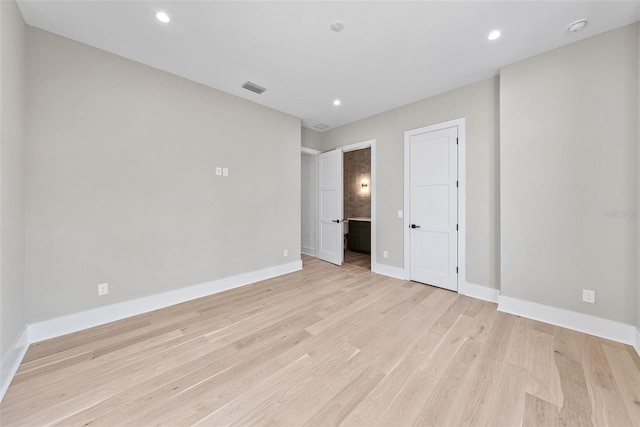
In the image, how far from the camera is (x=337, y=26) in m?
2.13

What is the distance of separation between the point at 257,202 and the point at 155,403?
2753 mm

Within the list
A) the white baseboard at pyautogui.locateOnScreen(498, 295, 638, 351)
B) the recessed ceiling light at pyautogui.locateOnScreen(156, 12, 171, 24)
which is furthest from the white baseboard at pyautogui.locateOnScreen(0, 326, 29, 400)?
the white baseboard at pyautogui.locateOnScreen(498, 295, 638, 351)

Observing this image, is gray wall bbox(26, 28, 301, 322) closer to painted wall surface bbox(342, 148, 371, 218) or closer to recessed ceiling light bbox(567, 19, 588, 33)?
painted wall surface bbox(342, 148, 371, 218)

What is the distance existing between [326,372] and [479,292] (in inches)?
98.3

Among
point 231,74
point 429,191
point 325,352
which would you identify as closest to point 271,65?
point 231,74

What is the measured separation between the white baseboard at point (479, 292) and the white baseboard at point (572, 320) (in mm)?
209

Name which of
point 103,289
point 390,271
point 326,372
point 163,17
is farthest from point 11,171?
point 390,271

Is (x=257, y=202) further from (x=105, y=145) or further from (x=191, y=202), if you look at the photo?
(x=105, y=145)

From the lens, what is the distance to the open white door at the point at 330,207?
15.6ft

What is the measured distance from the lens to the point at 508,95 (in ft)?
9.01

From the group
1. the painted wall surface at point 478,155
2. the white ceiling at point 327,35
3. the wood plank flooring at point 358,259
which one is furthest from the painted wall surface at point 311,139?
the wood plank flooring at point 358,259

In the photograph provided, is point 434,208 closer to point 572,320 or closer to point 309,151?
point 572,320

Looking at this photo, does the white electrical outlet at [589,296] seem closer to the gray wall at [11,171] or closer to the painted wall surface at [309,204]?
the painted wall surface at [309,204]

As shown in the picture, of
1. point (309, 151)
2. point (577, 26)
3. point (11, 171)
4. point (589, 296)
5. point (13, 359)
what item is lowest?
point (13, 359)
